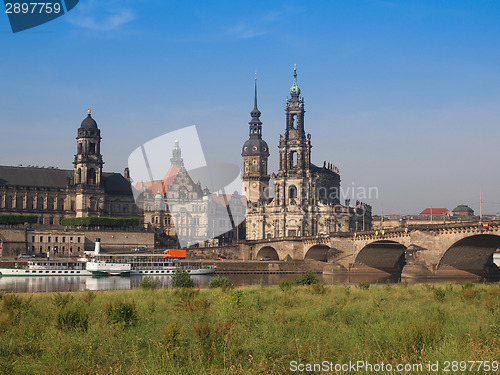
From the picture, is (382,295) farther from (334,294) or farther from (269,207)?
(269,207)

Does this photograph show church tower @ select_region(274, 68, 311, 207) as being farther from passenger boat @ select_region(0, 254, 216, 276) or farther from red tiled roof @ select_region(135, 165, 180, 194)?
passenger boat @ select_region(0, 254, 216, 276)

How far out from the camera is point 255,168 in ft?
485

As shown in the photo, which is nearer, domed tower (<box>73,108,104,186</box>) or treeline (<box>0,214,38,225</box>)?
treeline (<box>0,214,38,225</box>)

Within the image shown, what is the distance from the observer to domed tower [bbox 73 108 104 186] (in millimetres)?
114938

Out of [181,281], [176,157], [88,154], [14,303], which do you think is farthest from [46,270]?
[176,157]

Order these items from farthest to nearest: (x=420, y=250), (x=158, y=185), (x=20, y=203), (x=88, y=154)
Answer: (x=158, y=185) < (x=20, y=203) < (x=88, y=154) < (x=420, y=250)

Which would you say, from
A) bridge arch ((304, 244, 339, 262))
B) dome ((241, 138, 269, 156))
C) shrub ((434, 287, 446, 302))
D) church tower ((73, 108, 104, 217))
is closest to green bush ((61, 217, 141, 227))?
church tower ((73, 108, 104, 217))

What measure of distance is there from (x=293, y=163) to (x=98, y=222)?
41459mm

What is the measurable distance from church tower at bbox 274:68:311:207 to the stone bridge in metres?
25.3

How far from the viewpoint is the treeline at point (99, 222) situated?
10769 centimetres

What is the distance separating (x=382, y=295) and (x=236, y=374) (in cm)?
1776

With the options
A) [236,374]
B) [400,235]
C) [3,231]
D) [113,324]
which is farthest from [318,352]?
[3,231]
